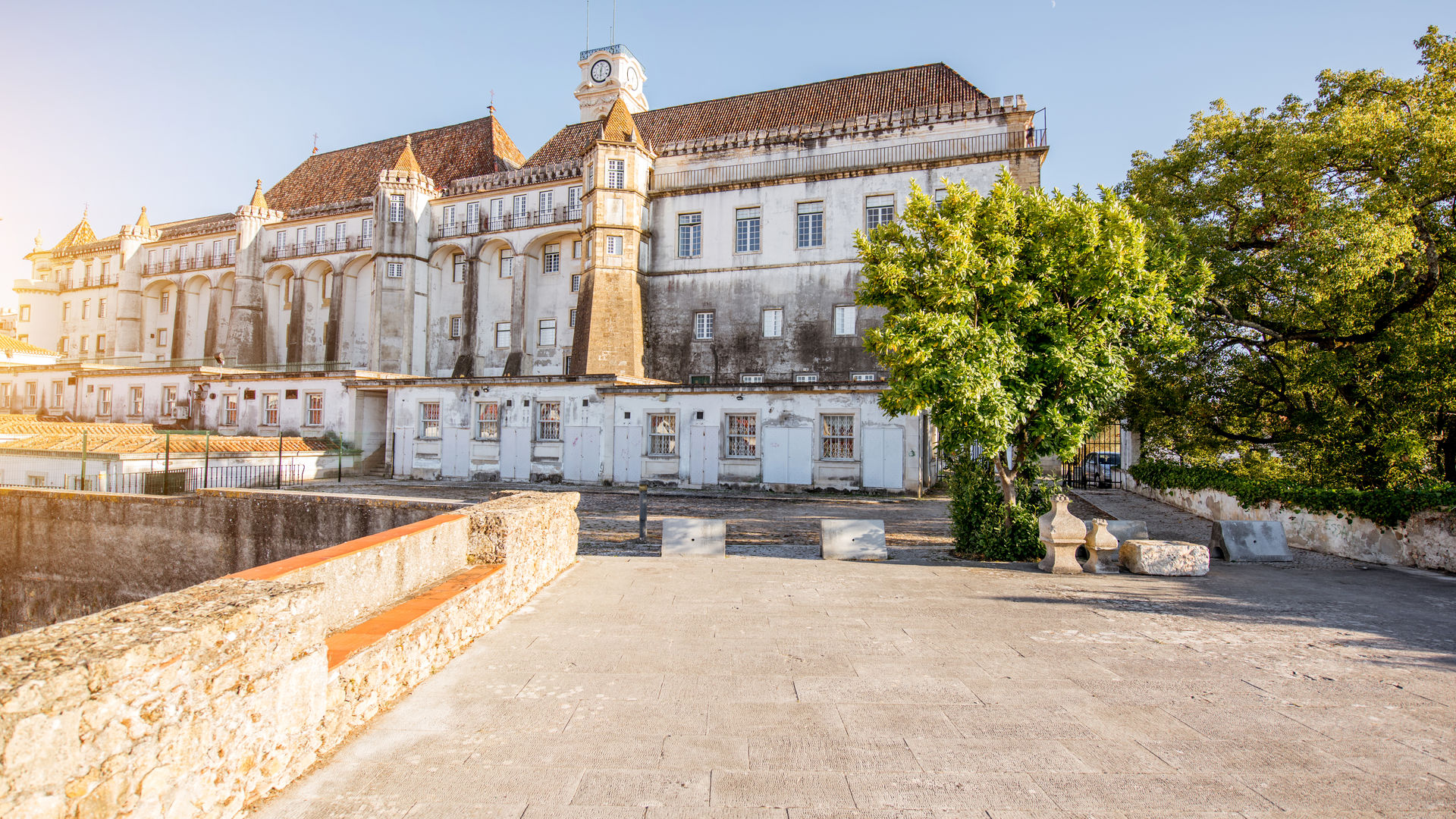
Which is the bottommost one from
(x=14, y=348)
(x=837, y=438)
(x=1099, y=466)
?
(x=1099, y=466)

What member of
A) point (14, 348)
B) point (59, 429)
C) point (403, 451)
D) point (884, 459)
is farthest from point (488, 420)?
point (14, 348)

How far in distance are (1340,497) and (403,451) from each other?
27.6 meters

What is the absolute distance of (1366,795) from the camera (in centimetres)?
349

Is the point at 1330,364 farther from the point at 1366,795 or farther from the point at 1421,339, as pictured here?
the point at 1366,795

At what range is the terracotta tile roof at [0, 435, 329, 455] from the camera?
19203 mm

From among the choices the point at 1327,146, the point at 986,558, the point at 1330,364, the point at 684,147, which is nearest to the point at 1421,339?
Answer: the point at 1330,364

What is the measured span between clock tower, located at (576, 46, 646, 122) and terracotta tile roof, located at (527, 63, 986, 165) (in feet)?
19.9

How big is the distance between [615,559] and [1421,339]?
15.0 metres

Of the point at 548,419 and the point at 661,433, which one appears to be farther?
the point at 548,419

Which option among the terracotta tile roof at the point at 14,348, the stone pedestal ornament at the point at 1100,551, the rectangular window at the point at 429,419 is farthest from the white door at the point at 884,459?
the terracotta tile roof at the point at 14,348

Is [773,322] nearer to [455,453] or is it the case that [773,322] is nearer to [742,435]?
[742,435]

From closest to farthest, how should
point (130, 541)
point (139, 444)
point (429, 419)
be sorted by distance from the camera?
point (130, 541), point (139, 444), point (429, 419)

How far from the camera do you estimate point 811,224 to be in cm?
3173

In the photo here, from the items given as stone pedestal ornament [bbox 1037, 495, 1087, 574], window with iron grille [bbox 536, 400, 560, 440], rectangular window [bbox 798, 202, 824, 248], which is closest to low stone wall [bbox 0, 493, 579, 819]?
stone pedestal ornament [bbox 1037, 495, 1087, 574]
